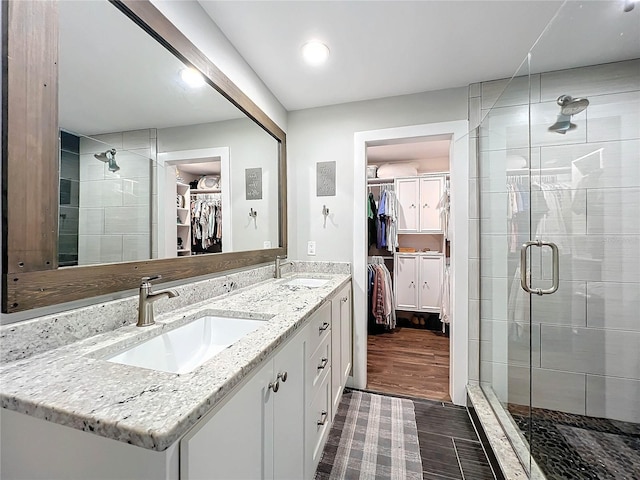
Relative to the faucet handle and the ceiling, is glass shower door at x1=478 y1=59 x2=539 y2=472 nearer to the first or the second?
the ceiling

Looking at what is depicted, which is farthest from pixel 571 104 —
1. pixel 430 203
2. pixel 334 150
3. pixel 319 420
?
pixel 319 420

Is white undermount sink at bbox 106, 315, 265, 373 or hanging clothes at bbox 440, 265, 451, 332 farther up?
white undermount sink at bbox 106, 315, 265, 373

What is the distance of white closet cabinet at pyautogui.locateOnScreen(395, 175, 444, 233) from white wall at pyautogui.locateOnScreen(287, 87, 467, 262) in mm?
1622

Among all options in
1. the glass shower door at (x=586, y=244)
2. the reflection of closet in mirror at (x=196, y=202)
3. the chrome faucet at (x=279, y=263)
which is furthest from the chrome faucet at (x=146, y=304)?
the glass shower door at (x=586, y=244)

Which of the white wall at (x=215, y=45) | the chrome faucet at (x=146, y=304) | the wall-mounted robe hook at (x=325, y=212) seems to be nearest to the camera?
the chrome faucet at (x=146, y=304)

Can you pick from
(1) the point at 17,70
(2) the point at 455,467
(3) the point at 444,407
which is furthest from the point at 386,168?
(1) the point at 17,70

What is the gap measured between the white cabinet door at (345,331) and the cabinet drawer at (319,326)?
313 millimetres

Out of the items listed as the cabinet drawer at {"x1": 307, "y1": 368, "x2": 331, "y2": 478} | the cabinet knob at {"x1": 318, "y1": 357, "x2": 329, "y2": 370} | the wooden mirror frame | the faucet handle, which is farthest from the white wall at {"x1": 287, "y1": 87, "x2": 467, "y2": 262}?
the wooden mirror frame

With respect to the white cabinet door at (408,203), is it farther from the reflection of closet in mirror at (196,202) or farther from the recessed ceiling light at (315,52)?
the reflection of closet in mirror at (196,202)

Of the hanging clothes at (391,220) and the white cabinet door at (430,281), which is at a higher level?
the hanging clothes at (391,220)

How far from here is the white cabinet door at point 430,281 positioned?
3.48m

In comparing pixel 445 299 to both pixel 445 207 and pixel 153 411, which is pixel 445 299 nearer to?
pixel 445 207

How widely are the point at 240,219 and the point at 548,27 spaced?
208cm

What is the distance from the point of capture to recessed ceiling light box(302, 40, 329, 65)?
154 centimetres
